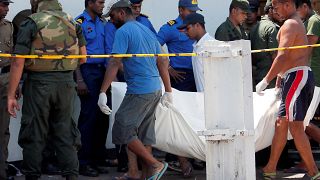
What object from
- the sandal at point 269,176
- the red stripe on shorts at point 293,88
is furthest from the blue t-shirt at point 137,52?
the sandal at point 269,176

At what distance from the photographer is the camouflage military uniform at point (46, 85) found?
712cm

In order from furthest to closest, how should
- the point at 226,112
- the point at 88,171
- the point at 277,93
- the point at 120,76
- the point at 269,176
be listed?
the point at 120,76
the point at 88,171
the point at 277,93
the point at 269,176
the point at 226,112

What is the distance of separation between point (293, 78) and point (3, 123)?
9.18ft

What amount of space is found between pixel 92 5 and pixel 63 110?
1735 millimetres

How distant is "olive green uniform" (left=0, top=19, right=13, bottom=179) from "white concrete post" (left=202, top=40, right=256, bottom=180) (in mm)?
2470

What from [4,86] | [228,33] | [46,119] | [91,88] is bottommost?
[46,119]

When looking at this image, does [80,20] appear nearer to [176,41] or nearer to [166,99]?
[176,41]

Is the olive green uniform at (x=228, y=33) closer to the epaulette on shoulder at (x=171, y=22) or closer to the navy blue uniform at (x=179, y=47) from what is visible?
the navy blue uniform at (x=179, y=47)

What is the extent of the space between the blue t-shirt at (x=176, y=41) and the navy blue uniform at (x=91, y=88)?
0.75 metres

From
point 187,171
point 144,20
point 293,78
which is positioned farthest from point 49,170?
point 293,78

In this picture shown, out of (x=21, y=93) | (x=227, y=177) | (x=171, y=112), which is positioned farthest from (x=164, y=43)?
(x=227, y=177)

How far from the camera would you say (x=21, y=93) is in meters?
7.81

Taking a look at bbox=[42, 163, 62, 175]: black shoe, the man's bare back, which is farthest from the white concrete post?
bbox=[42, 163, 62, 175]: black shoe

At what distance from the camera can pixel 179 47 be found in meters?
9.25
